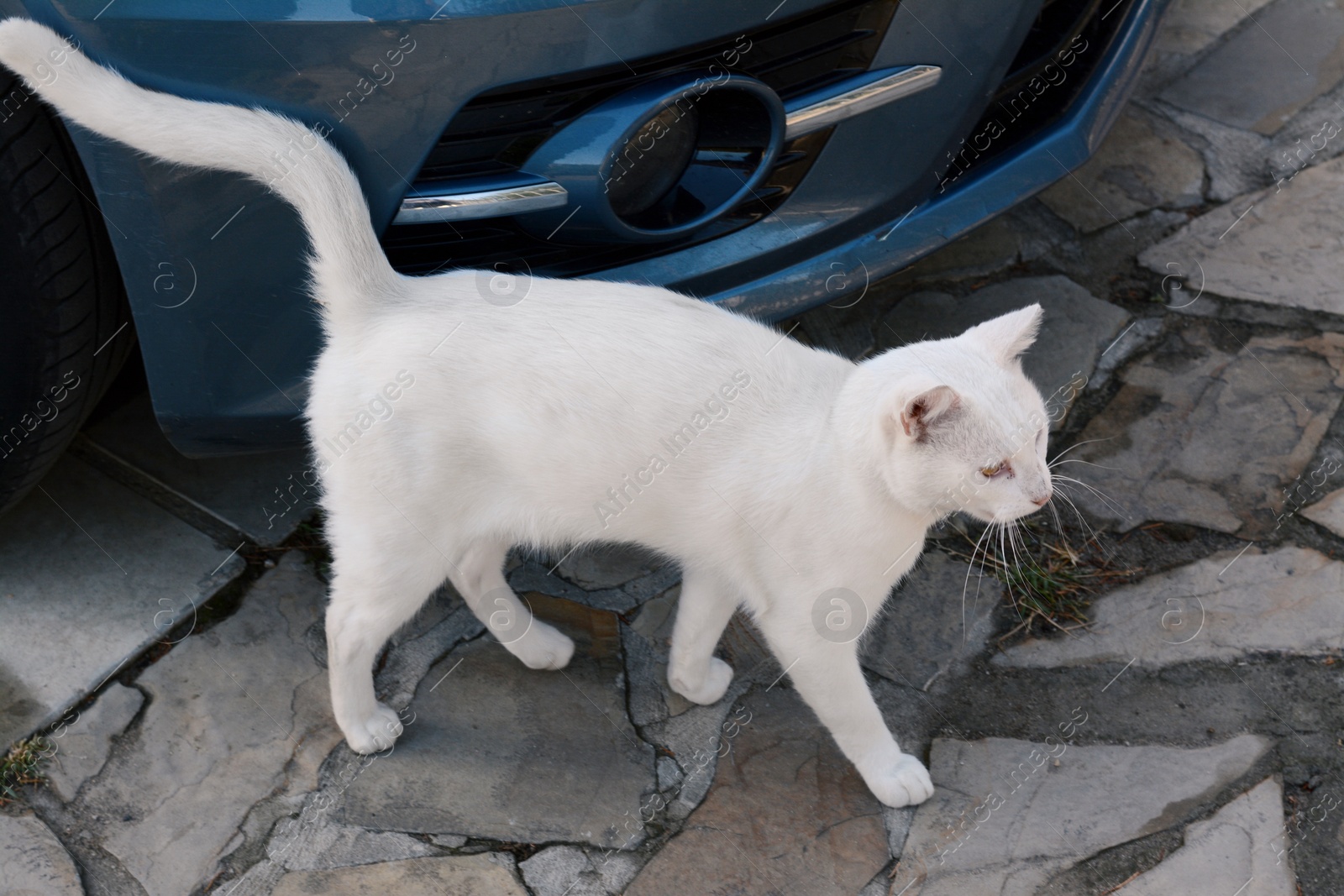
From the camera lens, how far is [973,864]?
1.99m

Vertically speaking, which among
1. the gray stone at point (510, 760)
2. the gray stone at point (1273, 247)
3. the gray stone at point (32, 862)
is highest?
the gray stone at point (1273, 247)

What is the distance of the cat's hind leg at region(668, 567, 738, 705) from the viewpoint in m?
2.09

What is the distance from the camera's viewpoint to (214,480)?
8.59 feet

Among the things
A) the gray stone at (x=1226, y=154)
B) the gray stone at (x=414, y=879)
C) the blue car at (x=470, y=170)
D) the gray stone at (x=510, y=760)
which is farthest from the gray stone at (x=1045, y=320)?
the gray stone at (x=414, y=879)

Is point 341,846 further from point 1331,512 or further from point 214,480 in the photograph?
point 1331,512

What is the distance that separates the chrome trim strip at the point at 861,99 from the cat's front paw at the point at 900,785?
4.10 ft

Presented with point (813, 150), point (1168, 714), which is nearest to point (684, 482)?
point (813, 150)

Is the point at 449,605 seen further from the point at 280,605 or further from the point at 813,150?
the point at 813,150

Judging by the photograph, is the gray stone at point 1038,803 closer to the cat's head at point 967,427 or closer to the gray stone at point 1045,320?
the cat's head at point 967,427

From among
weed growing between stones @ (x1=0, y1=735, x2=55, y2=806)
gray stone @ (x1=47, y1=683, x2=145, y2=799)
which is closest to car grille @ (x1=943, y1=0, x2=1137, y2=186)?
gray stone @ (x1=47, y1=683, x2=145, y2=799)

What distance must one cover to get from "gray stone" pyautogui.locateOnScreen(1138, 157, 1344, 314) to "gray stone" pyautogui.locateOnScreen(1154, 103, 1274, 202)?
6cm

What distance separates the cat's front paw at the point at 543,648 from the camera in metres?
2.25

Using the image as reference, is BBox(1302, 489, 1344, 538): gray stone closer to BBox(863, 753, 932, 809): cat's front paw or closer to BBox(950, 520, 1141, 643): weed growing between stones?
BBox(950, 520, 1141, 643): weed growing between stones

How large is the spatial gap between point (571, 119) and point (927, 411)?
0.82 meters
